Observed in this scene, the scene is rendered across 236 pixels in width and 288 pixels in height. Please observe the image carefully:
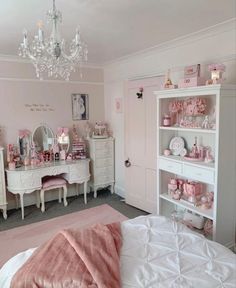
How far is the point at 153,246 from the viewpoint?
6.30ft

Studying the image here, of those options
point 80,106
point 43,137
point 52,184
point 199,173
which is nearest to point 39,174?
point 52,184

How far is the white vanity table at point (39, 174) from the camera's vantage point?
3736 millimetres

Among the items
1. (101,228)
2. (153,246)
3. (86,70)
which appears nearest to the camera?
(153,246)

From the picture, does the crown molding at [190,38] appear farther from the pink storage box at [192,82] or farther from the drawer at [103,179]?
the drawer at [103,179]

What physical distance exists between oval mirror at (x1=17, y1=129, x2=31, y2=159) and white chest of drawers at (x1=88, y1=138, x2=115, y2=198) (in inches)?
42.4

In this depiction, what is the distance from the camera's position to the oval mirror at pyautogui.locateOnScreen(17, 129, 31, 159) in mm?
4109

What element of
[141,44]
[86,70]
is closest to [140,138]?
[141,44]

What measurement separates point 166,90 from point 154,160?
1.15 metres

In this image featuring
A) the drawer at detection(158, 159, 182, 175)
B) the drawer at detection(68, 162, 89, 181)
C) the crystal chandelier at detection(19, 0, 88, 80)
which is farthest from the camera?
the drawer at detection(68, 162, 89, 181)

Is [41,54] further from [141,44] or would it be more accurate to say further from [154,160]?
[154,160]

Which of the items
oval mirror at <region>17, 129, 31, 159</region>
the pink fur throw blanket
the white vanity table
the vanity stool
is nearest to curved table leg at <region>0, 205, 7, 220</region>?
the white vanity table

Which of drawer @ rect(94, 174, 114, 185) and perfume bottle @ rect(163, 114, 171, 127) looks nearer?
perfume bottle @ rect(163, 114, 171, 127)

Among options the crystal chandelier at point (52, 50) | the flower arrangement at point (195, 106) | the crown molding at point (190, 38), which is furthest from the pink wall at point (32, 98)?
the flower arrangement at point (195, 106)

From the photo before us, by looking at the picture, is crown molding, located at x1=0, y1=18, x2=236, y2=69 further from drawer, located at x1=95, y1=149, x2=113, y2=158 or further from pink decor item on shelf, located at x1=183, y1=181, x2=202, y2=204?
pink decor item on shelf, located at x1=183, y1=181, x2=202, y2=204
